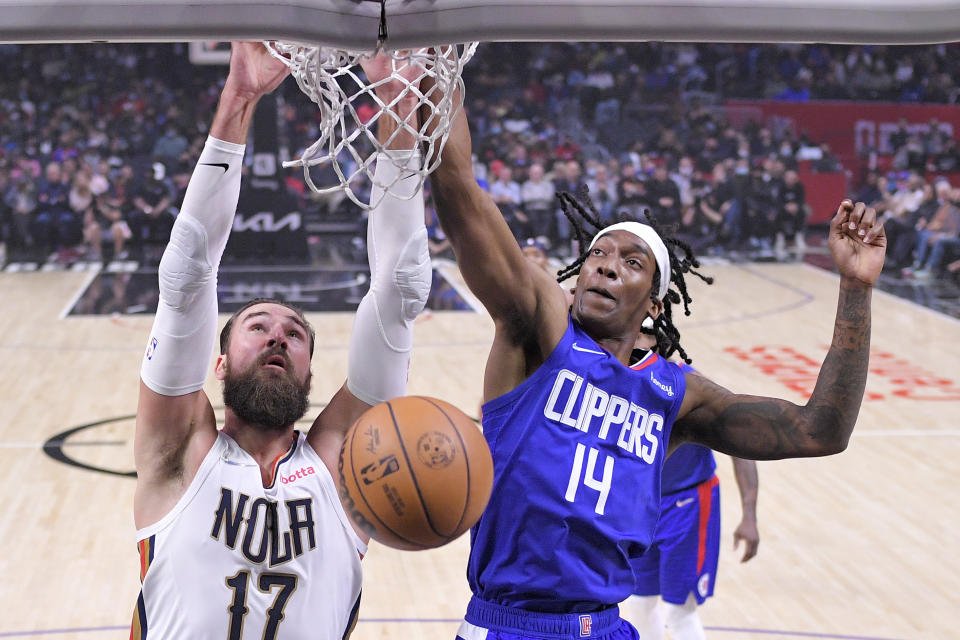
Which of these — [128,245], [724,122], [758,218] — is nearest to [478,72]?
[724,122]

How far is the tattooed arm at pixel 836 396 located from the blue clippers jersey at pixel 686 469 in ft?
4.85

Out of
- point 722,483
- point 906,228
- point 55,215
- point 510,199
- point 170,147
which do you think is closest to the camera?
point 722,483

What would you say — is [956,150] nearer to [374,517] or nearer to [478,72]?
[478,72]

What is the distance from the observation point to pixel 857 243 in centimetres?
309

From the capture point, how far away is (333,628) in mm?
2891

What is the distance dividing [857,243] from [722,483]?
4.51m

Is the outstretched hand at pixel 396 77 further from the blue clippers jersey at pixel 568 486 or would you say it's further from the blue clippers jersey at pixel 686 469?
the blue clippers jersey at pixel 686 469

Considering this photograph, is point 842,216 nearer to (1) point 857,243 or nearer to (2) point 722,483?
(1) point 857,243

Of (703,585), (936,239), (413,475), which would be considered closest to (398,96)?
(413,475)

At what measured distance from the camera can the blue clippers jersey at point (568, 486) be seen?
299 cm

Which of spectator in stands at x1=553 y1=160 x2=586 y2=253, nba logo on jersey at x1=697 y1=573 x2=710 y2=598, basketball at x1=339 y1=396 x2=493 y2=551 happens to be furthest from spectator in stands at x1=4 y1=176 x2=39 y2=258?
basketball at x1=339 y1=396 x2=493 y2=551

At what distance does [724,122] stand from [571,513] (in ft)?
58.7

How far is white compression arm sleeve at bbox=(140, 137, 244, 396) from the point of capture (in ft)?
8.93

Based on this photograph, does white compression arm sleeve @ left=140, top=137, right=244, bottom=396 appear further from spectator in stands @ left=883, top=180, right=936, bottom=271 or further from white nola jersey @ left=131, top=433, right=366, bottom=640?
spectator in stands @ left=883, top=180, right=936, bottom=271
